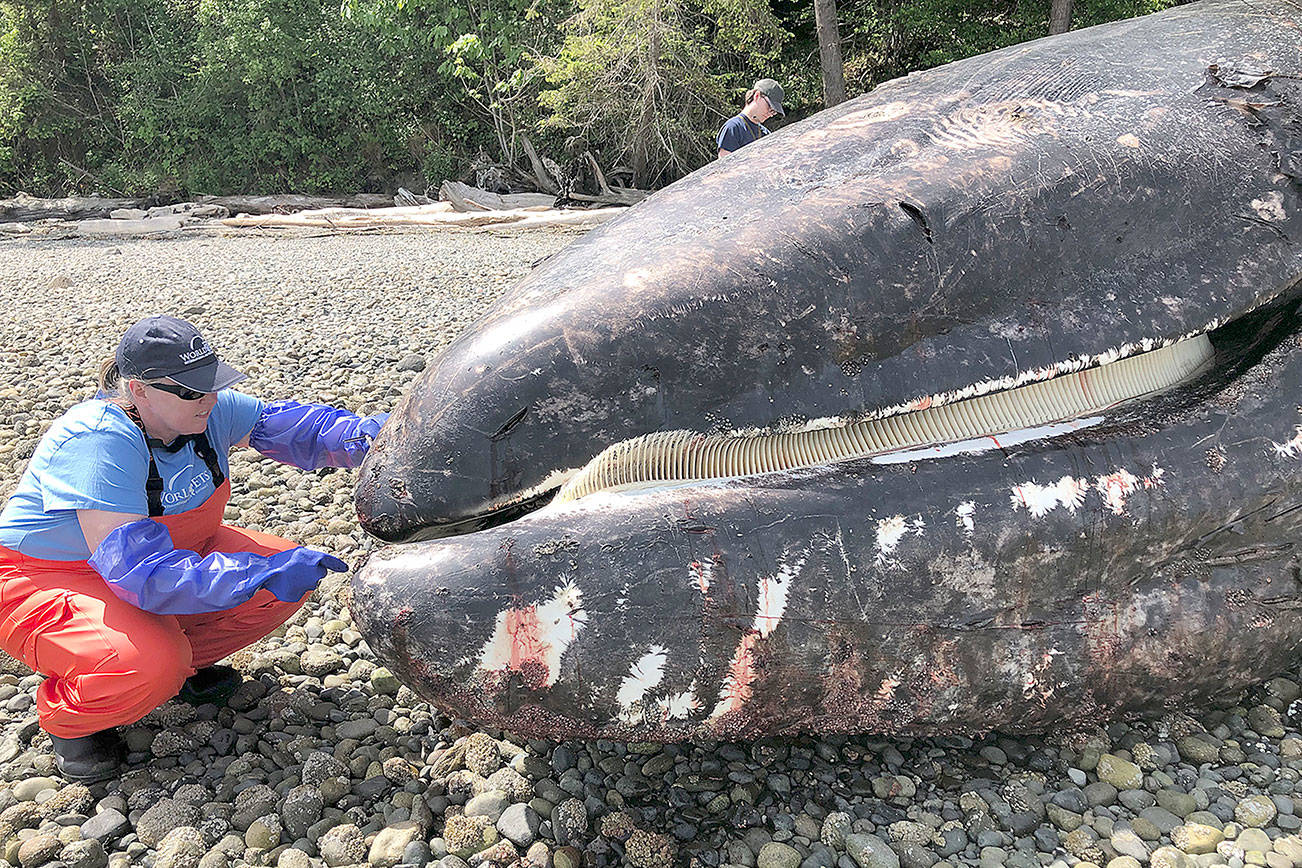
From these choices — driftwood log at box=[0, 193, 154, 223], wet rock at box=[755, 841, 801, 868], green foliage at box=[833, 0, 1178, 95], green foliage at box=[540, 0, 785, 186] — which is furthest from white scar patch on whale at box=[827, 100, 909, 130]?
driftwood log at box=[0, 193, 154, 223]

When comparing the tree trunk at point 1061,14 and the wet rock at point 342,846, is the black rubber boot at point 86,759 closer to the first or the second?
the wet rock at point 342,846

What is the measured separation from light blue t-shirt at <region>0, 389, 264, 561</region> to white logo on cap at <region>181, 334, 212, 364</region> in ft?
0.85

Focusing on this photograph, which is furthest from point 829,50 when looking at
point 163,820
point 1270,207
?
point 163,820

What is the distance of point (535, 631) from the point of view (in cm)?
228

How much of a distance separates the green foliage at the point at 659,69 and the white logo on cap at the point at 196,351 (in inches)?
633

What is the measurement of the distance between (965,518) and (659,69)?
56.2 feet

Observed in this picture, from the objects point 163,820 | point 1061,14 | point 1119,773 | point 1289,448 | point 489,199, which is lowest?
point 489,199

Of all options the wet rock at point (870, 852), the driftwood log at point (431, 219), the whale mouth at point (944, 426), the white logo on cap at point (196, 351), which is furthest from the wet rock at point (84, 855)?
the driftwood log at point (431, 219)

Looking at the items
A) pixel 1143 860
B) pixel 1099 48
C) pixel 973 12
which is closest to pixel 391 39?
pixel 973 12

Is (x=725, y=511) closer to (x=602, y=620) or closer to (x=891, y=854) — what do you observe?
(x=602, y=620)

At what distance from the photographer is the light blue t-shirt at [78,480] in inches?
111

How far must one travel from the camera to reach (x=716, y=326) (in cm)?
251

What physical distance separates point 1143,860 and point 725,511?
4.50 feet

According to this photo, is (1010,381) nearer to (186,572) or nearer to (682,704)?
(682,704)
